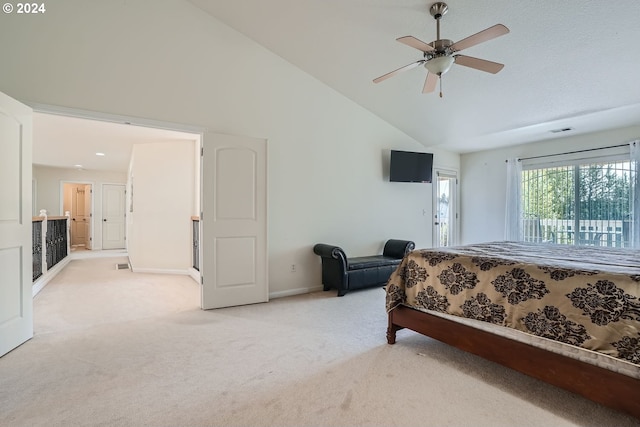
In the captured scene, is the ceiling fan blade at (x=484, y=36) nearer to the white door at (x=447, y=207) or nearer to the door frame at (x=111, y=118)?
the door frame at (x=111, y=118)

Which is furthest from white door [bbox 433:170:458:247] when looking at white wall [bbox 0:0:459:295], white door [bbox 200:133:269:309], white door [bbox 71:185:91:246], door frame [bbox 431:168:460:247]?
white door [bbox 71:185:91:246]

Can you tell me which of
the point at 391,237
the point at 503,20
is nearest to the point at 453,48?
the point at 503,20

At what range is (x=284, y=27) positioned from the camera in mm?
3715

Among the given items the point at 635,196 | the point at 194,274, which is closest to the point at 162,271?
the point at 194,274

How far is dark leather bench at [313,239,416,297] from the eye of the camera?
13.7ft

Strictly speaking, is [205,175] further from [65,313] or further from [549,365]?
[549,365]

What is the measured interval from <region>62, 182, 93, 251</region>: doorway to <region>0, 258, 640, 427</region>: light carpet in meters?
7.87

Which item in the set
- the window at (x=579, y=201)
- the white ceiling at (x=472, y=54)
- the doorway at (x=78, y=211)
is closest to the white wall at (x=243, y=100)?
the white ceiling at (x=472, y=54)

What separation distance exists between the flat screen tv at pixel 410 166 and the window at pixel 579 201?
1.82 metres

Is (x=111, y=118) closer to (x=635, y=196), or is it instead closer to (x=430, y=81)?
(x=430, y=81)

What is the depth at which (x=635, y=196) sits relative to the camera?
4465 mm

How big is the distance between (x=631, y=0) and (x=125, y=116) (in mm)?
4577

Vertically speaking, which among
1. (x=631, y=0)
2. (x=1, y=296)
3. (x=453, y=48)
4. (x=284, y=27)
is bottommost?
(x=1, y=296)

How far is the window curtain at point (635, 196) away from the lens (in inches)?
174
